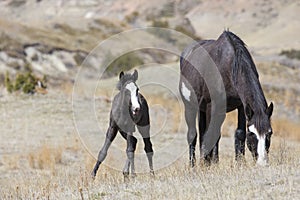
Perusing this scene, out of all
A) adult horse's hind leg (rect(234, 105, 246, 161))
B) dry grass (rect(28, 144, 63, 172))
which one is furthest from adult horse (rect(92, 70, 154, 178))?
dry grass (rect(28, 144, 63, 172))

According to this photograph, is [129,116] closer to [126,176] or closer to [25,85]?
[126,176]

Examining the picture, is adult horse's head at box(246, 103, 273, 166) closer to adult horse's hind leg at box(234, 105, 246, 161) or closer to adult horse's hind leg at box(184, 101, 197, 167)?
adult horse's hind leg at box(234, 105, 246, 161)

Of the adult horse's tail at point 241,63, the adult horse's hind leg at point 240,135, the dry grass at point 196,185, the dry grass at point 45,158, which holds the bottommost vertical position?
the dry grass at point 196,185

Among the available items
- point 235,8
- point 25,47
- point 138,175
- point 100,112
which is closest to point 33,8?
point 235,8

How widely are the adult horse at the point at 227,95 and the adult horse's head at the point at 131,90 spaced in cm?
121

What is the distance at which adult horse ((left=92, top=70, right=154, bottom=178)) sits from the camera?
1002 cm

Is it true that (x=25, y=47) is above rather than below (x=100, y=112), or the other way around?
above

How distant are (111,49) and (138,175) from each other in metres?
47.5

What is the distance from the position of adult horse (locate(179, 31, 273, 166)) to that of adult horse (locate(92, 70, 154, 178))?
0.97 metres

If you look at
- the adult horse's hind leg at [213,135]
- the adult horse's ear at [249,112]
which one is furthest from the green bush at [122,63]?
the adult horse's ear at [249,112]

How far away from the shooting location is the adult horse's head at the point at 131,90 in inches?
389

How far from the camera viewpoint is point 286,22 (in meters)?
105

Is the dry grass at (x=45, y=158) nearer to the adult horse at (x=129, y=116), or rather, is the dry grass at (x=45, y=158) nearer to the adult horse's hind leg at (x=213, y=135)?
the adult horse at (x=129, y=116)

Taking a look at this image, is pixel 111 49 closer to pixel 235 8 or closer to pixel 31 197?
pixel 31 197
